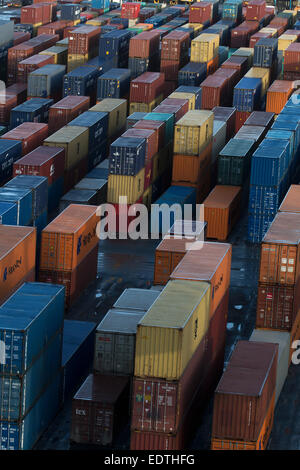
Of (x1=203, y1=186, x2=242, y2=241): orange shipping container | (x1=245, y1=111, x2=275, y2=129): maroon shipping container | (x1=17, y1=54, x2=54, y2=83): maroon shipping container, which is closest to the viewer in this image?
(x1=203, y1=186, x2=242, y2=241): orange shipping container

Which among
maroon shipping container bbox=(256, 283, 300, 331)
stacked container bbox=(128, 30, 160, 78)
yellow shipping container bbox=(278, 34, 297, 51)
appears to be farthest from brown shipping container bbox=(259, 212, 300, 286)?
yellow shipping container bbox=(278, 34, 297, 51)

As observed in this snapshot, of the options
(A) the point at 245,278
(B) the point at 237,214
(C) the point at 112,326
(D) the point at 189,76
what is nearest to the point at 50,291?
(C) the point at 112,326

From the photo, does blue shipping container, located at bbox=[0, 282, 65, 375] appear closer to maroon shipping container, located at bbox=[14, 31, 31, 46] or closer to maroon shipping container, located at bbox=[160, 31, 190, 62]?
maroon shipping container, located at bbox=[160, 31, 190, 62]

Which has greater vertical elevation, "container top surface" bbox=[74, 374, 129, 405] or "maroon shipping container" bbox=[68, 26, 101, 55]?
"maroon shipping container" bbox=[68, 26, 101, 55]

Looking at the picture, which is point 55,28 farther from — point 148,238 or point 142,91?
point 148,238

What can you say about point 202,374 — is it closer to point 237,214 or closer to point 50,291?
point 50,291

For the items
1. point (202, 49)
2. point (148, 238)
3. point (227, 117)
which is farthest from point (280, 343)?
point (202, 49)

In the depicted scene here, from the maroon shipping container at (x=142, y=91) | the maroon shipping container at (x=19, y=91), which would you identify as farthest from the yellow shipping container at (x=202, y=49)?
the maroon shipping container at (x=19, y=91)
